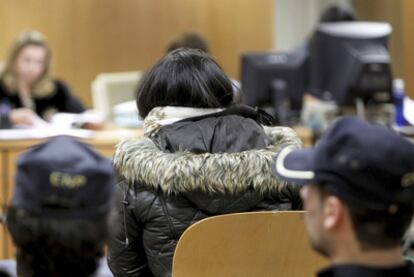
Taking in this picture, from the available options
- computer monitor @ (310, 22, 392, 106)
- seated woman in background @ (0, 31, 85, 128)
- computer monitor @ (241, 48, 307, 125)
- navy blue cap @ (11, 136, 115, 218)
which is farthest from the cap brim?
seated woman in background @ (0, 31, 85, 128)

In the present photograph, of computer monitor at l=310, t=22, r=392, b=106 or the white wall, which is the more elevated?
computer monitor at l=310, t=22, r=392, b=106

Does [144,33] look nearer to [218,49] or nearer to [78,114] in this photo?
[218,49]

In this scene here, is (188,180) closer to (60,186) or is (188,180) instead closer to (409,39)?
(60,186)

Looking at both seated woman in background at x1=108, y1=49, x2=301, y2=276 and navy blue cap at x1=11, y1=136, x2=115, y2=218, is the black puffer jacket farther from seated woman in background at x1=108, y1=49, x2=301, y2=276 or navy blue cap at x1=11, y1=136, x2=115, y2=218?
navy blue cap at x1=11, y1=136, x2=115, y2=218

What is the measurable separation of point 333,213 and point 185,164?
86 centimetres

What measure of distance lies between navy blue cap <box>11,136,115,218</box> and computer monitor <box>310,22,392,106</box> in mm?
3938

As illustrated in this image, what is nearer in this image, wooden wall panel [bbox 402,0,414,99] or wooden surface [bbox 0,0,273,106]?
wooden wall panel [bbox 402,0,414,99]

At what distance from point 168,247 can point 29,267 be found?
3.25ft

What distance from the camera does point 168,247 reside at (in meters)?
2.48

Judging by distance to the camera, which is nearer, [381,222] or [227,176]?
[381,222]

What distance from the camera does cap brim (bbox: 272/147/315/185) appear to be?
169 cm

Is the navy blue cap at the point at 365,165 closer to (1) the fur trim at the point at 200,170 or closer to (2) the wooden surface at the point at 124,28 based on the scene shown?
(1) the fur trim at the point at 200,170

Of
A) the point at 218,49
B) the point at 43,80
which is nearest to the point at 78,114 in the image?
the point at 43,80

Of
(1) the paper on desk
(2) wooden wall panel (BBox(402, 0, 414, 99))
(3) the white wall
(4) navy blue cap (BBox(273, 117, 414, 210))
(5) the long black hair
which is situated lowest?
(3) the white wall
